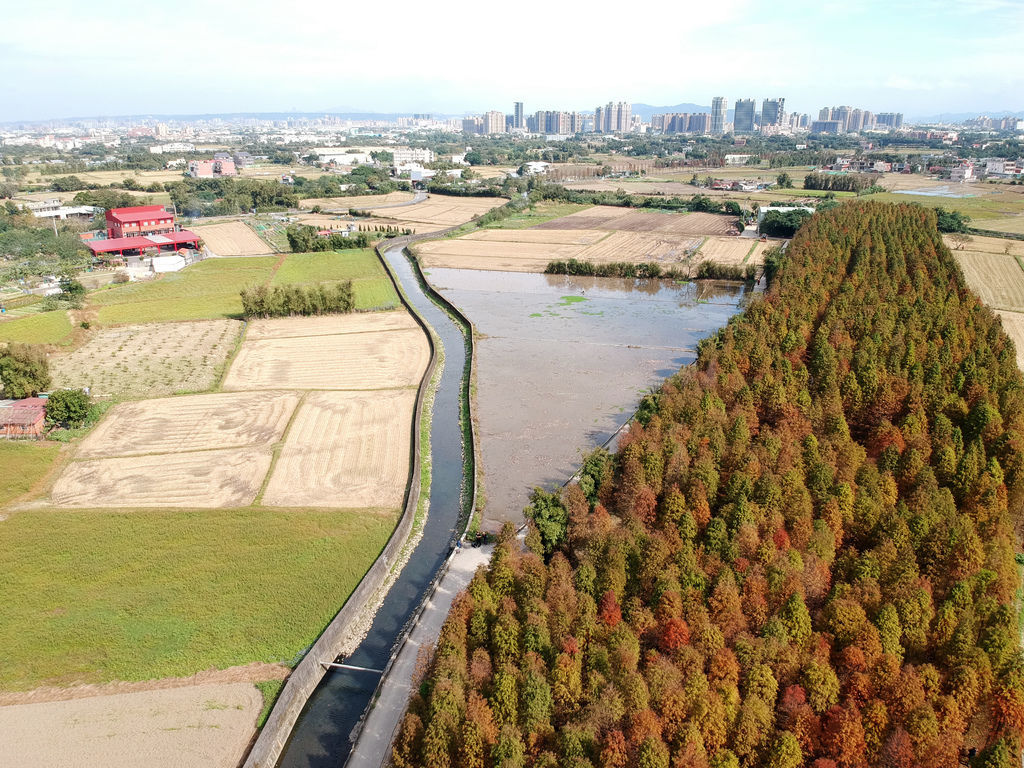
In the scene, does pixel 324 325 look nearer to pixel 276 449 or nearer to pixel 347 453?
pixel 276 449

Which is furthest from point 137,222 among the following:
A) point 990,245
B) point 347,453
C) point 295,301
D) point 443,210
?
point 990,245

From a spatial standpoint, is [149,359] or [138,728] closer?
[138,728]

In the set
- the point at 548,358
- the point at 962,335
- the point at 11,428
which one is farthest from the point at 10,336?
the point at 962,335

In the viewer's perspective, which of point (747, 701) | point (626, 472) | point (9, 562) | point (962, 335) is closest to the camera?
point (747, 701)

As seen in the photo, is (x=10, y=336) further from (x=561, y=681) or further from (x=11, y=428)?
(x=561, y=681)

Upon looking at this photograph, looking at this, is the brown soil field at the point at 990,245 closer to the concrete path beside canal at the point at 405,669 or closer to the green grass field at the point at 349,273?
the green grass field at the point at 349,273

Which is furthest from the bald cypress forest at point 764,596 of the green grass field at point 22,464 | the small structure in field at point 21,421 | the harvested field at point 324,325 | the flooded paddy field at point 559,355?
the harvested field at point 324,325

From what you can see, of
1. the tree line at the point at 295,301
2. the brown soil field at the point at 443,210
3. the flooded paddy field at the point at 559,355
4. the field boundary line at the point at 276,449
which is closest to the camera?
the field boundary line at the point at 276,449
